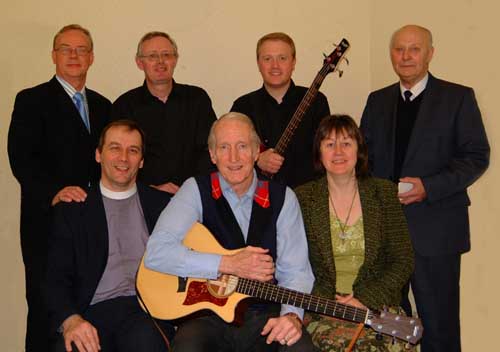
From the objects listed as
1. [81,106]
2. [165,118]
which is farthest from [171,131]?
[81,106]

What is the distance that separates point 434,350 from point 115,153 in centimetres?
186

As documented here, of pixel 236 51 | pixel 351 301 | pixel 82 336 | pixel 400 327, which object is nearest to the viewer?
pixel 400 327

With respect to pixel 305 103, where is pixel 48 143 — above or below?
below

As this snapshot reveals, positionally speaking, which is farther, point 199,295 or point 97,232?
point 97,232

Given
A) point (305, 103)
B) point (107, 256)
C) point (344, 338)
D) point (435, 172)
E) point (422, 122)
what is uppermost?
point (305, 103)

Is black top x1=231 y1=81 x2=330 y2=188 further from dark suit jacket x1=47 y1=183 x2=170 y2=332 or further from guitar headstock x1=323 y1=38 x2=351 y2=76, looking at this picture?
dark suit jacket x1=47 y1=183 x2=170 y2=332

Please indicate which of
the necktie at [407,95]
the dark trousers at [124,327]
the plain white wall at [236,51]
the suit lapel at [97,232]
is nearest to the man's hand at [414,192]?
the necktie at [407,95]

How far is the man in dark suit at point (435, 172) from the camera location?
308 centimetres

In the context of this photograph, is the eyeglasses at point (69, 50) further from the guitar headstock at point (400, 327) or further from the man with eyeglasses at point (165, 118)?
the guitar headstock at point (400, 327)

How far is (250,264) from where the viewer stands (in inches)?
97.4

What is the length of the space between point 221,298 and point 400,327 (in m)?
0.71

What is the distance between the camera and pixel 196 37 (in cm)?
416

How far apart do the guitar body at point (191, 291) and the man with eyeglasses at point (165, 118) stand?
775 millimetres

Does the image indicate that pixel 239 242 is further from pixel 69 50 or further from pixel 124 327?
pixel 69 50
